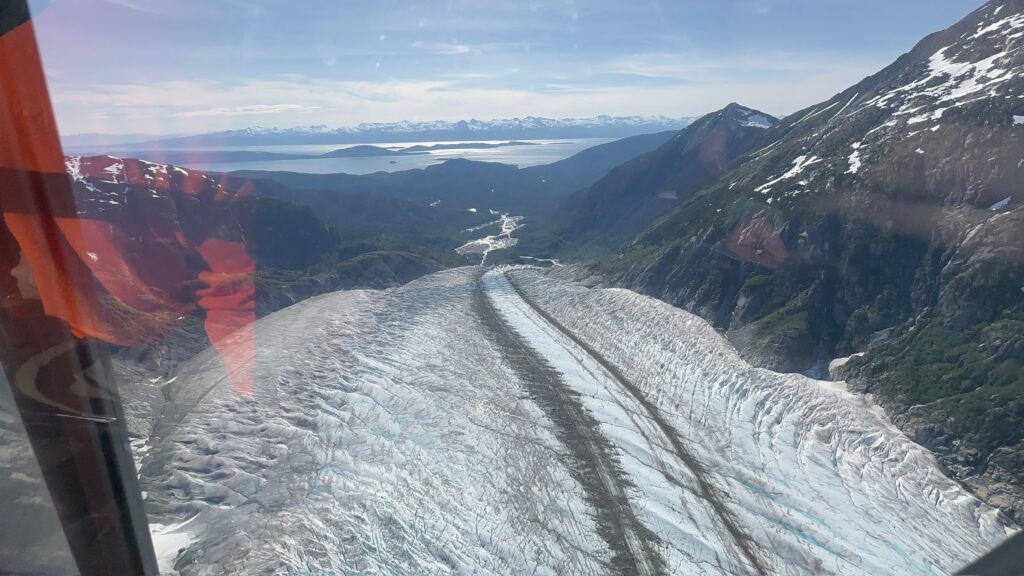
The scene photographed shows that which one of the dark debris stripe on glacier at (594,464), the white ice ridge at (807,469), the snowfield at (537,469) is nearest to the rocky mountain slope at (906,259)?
the white ice ridge at (807,469)

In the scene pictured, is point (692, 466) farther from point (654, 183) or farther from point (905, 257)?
point (654, 183)

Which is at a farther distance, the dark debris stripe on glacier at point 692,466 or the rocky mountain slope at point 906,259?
the rocky mountain slope at point 906,259

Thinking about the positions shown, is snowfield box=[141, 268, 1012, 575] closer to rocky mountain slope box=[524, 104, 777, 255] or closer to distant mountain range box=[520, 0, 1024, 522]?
distant mountain range box=[520, 0, 1024, 522]

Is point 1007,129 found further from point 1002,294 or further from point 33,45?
point 33,45

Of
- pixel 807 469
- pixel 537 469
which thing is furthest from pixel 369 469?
pixel 807 469

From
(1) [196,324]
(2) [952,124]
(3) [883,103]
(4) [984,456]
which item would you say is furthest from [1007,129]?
(1) [196,324]

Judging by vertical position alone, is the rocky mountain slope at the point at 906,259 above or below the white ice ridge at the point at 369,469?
above

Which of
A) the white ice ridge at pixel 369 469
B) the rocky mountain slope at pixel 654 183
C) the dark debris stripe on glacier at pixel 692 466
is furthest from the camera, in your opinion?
the rocky mountain slope at pixel 654 183

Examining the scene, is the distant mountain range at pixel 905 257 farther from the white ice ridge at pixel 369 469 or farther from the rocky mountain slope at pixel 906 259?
the white ice ridge at pixel 369 469
